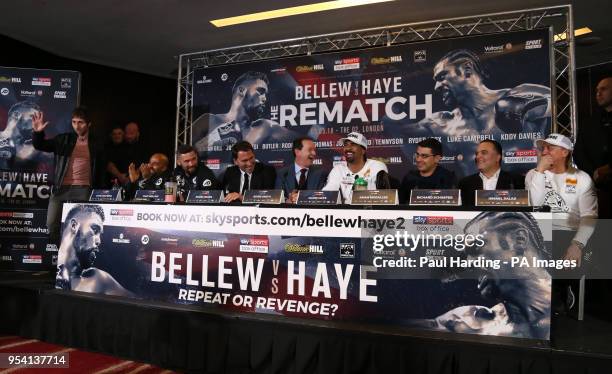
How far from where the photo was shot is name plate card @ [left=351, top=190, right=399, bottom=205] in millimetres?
2039

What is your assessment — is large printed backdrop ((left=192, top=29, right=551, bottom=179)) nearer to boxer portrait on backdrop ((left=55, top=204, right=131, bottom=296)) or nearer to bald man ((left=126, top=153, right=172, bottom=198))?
bald man ((left=126, top=153, right=172, bottom=198))

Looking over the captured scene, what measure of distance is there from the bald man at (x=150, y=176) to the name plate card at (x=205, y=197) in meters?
1.41

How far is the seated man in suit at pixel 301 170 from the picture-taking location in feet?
14.9

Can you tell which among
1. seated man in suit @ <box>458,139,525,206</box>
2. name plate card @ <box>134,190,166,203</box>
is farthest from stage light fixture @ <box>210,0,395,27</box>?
name plate card @ <box>134,190,166,203</box>

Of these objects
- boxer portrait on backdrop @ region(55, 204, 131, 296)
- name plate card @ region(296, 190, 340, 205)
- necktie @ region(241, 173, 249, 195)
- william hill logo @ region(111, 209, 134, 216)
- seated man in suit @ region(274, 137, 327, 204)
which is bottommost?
boxer portrait on backdrop @ region(55, 204, 131, 296)

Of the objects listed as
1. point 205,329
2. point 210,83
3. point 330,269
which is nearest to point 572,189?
point 330,269

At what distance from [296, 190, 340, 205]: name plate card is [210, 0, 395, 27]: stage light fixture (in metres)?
2.79

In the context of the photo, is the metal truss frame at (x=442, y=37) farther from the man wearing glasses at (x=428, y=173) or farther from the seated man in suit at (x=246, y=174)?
the seated man in suit at (x=246, y=174)

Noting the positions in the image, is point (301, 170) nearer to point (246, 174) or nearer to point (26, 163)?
point (246, 174)

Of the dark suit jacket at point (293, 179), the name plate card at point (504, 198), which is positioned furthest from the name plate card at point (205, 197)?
the dark suit jacket at point (293, 179)

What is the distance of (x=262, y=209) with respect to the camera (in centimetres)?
216

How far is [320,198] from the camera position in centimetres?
218

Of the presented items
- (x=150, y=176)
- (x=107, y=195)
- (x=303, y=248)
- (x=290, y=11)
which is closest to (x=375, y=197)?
(x=303, y=248)

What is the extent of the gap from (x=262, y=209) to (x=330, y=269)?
1.45ft
